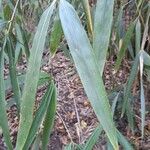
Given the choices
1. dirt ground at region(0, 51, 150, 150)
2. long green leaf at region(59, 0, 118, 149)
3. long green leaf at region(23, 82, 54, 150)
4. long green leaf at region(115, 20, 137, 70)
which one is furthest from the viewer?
dirt ground at region(0, 51, 150, 150)

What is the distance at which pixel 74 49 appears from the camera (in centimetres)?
61

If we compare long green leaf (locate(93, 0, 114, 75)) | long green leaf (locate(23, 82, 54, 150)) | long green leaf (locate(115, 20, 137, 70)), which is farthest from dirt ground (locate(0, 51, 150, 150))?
long green leaf (locate(93, 0, 114, 75))

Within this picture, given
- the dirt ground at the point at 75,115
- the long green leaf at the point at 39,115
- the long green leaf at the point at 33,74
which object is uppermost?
the long green leaf at the point at 33,74

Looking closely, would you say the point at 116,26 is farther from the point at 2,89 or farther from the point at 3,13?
the point at 2,89

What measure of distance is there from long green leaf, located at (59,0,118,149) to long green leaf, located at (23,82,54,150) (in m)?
0.36

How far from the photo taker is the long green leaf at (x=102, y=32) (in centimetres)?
68

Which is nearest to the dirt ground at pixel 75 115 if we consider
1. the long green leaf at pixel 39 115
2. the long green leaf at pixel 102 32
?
the long green leaf at pixel 39 115

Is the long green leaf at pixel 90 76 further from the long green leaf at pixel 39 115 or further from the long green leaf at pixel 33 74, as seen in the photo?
the long green leaf at pixel 39 115

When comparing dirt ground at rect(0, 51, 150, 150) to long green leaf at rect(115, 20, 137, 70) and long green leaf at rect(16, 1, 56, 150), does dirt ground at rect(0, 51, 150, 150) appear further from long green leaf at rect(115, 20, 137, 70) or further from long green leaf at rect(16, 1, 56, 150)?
long green leaf at rect(16, 1, 56, 150)

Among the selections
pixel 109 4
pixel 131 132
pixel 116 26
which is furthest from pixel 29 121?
pixel 131 132

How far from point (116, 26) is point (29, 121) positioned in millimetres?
1062

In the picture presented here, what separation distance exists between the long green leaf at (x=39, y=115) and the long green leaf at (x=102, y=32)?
316 millimetres

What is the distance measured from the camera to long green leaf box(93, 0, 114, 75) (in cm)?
68

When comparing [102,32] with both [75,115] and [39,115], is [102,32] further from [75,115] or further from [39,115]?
[75,115]
